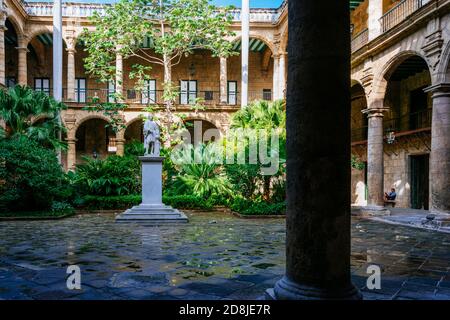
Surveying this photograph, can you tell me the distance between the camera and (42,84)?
1141 inches

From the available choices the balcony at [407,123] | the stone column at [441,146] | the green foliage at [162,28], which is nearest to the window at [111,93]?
the green foliage at [162,28]

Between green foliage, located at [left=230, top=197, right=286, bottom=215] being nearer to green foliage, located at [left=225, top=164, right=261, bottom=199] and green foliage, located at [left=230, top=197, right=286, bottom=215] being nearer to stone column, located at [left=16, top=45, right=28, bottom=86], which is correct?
green foliage, located at [left=225, top=164, right=261, bottom=199]

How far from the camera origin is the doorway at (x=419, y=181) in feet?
58.6

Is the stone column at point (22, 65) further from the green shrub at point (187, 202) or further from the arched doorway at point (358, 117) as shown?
the arched doorway at point (358, 117)

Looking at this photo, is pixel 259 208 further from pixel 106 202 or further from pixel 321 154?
pixel 321 154

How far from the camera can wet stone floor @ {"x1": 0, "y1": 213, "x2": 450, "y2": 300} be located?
4477mm

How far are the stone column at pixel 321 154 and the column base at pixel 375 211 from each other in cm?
1214

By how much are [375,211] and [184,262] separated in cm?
1028

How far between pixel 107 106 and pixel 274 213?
13248 millimetres

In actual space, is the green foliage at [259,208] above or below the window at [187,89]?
below

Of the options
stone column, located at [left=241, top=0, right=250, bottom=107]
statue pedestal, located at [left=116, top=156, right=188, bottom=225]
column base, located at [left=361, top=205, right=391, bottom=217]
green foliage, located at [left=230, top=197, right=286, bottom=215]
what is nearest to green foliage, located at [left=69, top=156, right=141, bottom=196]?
statue pedestal, located at [left=116, top=156, right=188, bottom=225]

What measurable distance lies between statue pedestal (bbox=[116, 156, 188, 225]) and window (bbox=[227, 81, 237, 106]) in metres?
18.1
